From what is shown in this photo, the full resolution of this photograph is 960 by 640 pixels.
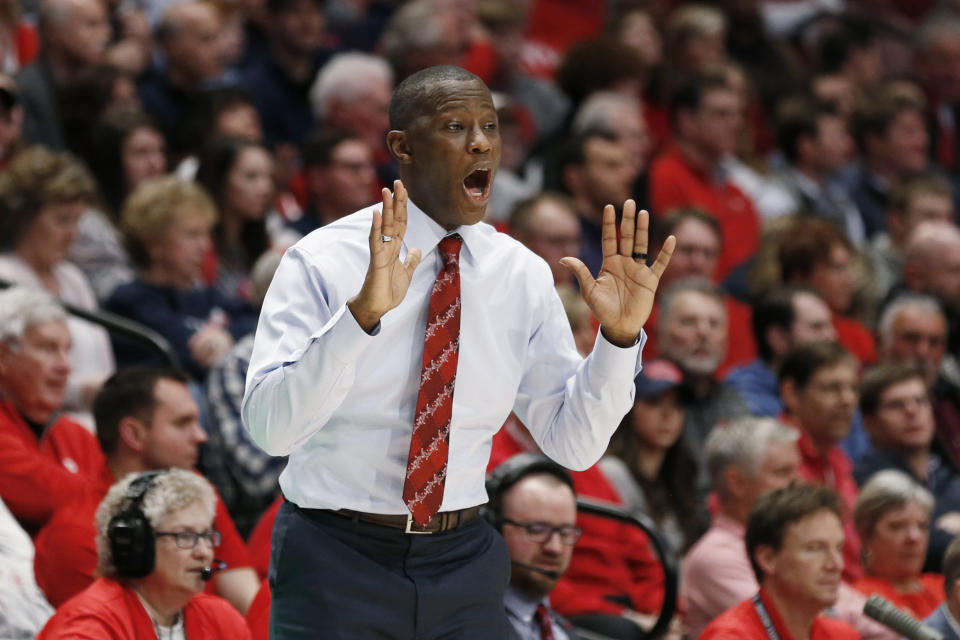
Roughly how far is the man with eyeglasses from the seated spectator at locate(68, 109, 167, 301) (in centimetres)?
236

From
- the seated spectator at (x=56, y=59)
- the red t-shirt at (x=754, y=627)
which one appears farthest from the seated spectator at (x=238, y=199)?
the red t-shirt at (x=754, y=627)

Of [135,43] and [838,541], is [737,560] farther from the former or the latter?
[135,43]

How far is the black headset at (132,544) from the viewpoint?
3.56 m

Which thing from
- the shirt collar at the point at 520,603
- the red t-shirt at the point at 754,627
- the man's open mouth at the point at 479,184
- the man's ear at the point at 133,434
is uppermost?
the man's open mouth at the point at 479,184

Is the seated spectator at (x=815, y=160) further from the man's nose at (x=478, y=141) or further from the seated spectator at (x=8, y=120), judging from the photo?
the man's nose at (x=478, y=141)

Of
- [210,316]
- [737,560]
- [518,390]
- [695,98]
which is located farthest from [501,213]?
[518,390]

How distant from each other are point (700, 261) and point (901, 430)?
1.42m

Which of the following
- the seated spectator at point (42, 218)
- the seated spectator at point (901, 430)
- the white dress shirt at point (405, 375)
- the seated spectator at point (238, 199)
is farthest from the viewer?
the seated spectator at point (238, 199)

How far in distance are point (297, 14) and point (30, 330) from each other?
3.87m

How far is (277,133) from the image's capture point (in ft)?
26.1

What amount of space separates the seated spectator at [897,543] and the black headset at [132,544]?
7.64ft

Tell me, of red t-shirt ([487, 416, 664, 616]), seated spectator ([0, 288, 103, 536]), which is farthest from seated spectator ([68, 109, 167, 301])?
red t-shirt ([487, 416, 664, 616])

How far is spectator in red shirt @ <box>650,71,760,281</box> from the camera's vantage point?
25.9 feet

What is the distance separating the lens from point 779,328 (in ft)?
20.5
